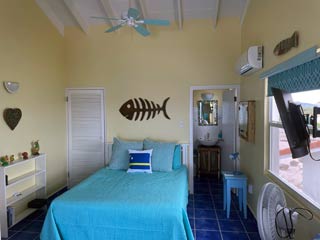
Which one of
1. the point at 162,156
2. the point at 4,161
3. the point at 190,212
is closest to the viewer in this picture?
the point at 4,161

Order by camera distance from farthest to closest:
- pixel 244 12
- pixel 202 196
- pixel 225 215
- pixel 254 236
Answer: pixel 202 196, pixel 244 12, pixel 225 215, pixel 254 236

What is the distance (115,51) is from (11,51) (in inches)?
69.7

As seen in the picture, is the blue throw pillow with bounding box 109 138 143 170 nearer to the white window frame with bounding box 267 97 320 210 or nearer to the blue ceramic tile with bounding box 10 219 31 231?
the blue ceramic tile with bounding box 10 219 31 231

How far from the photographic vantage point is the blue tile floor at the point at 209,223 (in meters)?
2.87

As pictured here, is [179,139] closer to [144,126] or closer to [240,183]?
[144,126]

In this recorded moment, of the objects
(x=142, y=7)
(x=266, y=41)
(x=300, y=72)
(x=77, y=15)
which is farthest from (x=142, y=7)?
(x=300, y=72)

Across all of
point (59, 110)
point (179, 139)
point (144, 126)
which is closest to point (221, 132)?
point (179, 139)

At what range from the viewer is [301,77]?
1953 mm

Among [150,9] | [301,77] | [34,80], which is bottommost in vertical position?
[301,77]

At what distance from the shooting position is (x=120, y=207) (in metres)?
2.40

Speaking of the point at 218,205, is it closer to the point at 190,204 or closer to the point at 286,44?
the point at 190,204

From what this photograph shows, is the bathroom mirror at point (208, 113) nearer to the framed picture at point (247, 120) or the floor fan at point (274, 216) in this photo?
the framed picture at point (247, 120)

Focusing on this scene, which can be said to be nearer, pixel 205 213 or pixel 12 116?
pixel 12 116

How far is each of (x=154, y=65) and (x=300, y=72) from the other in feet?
9.25
